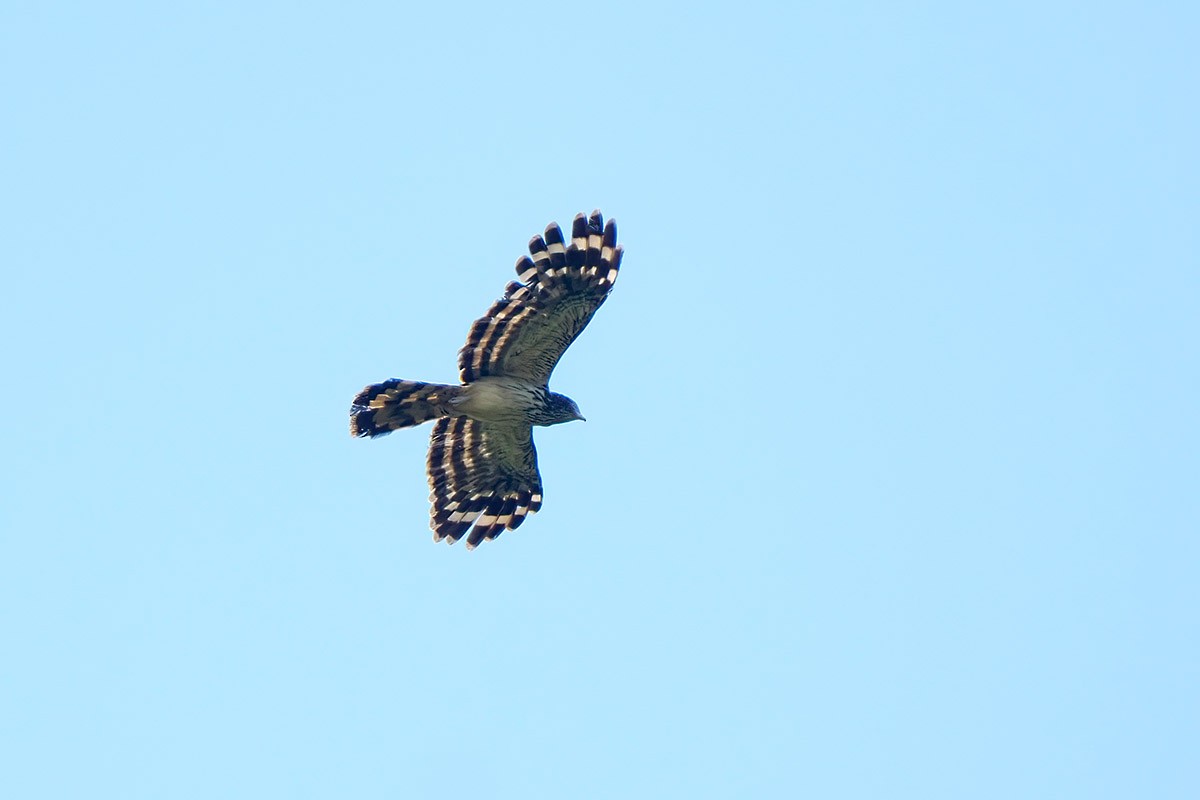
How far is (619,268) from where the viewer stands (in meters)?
21.8

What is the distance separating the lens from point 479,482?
79.4ft

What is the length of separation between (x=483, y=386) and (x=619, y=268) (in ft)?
7.46

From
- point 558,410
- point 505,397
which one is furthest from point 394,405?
point 558,410

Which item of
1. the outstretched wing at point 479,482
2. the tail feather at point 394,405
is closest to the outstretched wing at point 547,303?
the tail feather at point 394,405

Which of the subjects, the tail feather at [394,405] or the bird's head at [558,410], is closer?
the tail feather at [394,405]

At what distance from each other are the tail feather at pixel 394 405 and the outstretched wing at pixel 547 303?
0.45m

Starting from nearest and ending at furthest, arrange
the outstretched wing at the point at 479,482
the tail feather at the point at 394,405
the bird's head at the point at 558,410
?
the tail feather at the point at 394,405 → the bird's head at the point at 558,410 → the outstretched wing at the point at 479,482

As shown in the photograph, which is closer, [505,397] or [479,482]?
[505,397]

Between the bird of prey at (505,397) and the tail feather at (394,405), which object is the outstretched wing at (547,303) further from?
the tail feather at (394,405)

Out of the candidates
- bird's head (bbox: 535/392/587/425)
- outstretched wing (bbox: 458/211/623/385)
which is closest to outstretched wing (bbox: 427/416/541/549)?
bird's head (bbox: 535/392/587/425)

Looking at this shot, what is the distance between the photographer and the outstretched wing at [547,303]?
71.2 ft

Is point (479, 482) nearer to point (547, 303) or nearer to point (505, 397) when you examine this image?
point (505, 397)

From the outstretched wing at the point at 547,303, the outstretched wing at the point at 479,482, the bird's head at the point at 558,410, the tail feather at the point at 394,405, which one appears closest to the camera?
the outstretched wing at the point at 547,303

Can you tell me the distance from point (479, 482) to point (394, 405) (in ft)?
7.17
